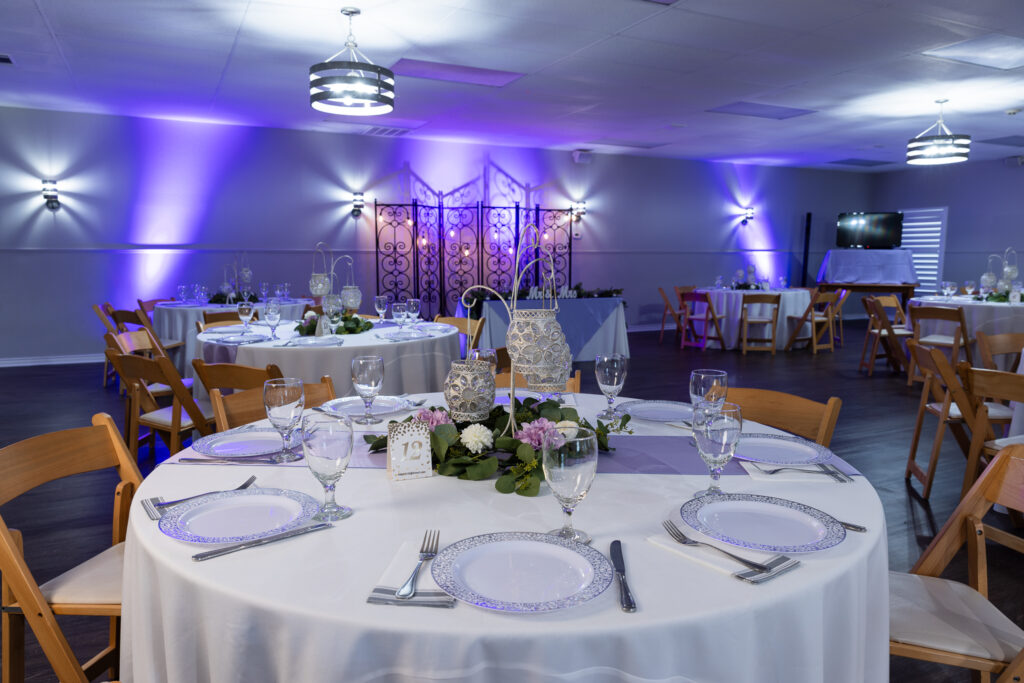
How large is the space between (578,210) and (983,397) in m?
8.52

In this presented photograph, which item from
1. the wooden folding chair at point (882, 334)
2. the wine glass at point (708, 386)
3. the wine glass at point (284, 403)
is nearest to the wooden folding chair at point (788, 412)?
the wine glass at point (708, 386)

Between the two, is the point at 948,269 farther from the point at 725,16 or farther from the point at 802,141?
the point at 725,16

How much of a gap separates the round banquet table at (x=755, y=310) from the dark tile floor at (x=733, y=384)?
1.29 ft

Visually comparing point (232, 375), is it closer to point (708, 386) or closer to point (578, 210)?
point (708, 386)

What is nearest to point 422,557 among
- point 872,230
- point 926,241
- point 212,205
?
point 212,205

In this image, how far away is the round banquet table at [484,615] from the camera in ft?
3.04

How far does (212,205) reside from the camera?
880cm

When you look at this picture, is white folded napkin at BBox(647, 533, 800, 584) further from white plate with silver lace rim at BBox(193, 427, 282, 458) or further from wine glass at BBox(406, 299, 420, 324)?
wine glass at BBox(406, 299, 420, 324)

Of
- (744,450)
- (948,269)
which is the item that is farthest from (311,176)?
(948,269)

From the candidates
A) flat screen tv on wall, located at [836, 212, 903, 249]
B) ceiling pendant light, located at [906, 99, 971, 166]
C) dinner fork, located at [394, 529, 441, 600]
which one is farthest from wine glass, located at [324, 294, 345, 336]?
flat screen tv on wall, located at [836, 212, 903, 249]

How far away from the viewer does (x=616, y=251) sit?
1159 cm

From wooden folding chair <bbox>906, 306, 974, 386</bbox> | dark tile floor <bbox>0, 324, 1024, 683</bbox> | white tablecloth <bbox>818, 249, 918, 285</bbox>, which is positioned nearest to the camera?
dark tile floor <bbox>0, 324, 1024, 683</bbox>

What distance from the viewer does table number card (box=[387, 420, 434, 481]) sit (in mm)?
1505

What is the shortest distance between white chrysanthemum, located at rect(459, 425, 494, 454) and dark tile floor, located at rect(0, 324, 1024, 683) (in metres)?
1.65
